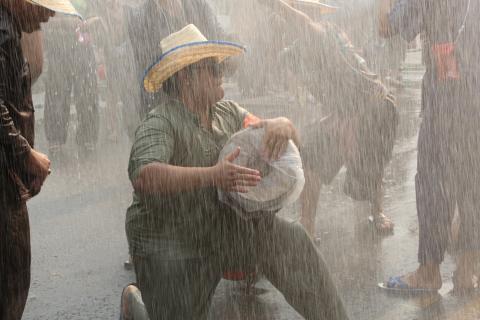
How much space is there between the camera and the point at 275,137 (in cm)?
320

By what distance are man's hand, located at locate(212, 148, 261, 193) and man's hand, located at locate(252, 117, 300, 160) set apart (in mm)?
248

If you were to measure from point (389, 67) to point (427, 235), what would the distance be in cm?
1054

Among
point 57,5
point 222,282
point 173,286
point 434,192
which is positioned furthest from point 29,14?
point 434,192

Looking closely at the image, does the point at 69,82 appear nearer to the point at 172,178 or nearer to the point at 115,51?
the point at 115,51

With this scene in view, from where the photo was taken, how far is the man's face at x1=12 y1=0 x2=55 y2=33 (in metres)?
3.09

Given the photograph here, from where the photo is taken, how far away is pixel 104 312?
482cm

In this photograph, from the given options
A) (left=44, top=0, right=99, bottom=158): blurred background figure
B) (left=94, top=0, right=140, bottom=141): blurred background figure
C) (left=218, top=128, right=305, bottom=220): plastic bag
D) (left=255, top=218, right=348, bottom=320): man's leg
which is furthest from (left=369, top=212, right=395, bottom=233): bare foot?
(left=44, top=0, right=99, bottom=158): blurred background figure

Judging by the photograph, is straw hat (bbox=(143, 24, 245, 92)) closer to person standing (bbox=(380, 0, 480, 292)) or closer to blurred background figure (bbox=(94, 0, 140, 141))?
person standing (bbox=(380, 0, 480, 292))

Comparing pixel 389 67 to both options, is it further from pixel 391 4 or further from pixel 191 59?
pixel 191 59

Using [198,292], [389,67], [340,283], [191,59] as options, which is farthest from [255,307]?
[389,67]

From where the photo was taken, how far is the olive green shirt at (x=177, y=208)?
318cm

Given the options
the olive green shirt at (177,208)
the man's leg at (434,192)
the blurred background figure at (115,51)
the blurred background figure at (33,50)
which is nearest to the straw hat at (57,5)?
the blurred background figure at (33,50)

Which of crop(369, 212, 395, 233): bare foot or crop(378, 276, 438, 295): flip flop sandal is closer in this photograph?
crop(378, 276, 438, 295): flip flop sandal

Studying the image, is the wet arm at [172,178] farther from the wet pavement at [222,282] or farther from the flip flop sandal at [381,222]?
the flip flop sandal at [381,222]
